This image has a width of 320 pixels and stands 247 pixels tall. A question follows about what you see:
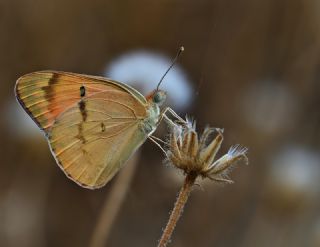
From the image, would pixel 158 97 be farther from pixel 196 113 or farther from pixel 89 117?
pixel 196 113

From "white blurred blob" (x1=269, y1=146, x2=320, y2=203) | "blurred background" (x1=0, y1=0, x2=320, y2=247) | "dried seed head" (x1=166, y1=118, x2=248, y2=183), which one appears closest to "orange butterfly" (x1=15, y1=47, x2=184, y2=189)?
"dried seed head" (x1=166, y1=118, x2=248, y2=183)

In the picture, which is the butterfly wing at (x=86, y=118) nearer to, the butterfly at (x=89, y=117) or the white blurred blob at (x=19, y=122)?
the butterfly at (x=89, y=117)

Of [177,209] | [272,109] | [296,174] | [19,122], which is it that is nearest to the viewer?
[177,209]

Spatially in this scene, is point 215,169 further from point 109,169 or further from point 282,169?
point 282,169

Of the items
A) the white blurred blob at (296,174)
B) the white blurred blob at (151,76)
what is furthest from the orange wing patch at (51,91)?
the white blurred blob at (296,174)

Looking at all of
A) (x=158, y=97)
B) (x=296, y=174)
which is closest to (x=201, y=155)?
(x=158, y=97)

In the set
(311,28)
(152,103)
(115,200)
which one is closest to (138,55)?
(115,200)
